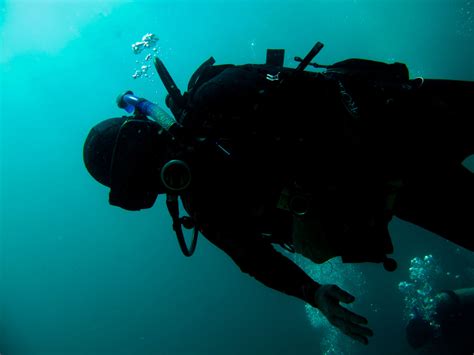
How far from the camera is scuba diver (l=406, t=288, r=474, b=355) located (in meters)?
8.97

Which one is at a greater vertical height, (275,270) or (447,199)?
(447,199)

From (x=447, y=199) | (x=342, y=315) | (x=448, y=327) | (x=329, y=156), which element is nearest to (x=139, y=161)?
(x=329, y=156)

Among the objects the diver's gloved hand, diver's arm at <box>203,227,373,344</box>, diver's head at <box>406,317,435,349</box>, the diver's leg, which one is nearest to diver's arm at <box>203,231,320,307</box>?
diver's arm at <box>203,227,373,344</box>

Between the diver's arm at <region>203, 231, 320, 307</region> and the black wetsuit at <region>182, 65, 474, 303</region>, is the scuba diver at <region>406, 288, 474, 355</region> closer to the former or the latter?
the black wetsuit at <region>182, 65, 474, 303</region>

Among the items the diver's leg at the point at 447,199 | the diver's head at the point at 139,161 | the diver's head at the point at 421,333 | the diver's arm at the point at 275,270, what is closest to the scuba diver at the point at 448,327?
the diver's head at the point at 421,333

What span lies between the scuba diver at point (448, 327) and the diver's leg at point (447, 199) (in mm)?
9144

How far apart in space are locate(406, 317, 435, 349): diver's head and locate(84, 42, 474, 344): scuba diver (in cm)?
947

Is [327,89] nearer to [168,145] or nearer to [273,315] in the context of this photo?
[168,145]

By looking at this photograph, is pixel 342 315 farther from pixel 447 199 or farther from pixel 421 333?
pixel 421 333

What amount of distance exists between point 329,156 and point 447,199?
0.66m

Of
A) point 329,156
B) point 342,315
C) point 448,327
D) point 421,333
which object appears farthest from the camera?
point 421,333

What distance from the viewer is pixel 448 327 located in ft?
30.0

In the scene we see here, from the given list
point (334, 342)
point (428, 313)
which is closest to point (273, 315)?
point (334, 342)

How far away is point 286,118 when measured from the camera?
1.72 metres
